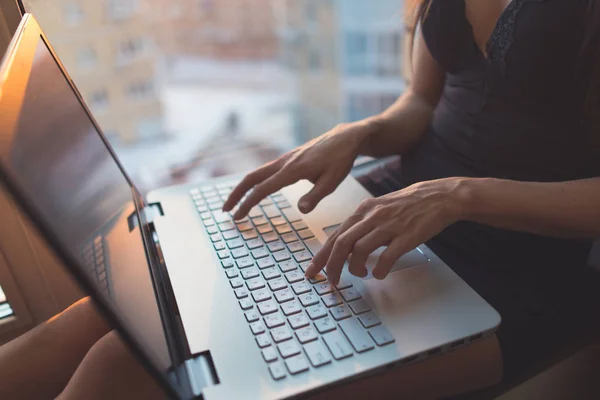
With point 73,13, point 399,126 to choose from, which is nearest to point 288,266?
point 399,126

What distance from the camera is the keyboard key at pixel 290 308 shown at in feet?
1.91

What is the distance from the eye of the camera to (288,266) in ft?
2.18

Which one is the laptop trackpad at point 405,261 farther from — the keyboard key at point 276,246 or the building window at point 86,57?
the building window at point 86,57

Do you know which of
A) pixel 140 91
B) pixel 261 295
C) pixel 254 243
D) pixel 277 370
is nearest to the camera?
pixel 277 370

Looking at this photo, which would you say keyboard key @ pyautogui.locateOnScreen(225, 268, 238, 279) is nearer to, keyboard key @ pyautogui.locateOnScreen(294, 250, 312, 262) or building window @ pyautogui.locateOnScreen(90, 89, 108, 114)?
keyboard key @ pyautogui.locateOnScreen(294, 250, 312, 262)

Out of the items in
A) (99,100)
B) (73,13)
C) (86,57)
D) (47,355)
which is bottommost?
(47,355)

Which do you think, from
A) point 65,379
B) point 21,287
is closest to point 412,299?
point 65,379

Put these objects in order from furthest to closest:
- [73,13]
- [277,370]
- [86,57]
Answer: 1. [86,57]
2. [73,13]
3. [277,370]

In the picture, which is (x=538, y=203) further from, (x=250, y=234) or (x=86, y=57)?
(x=86, y=57)

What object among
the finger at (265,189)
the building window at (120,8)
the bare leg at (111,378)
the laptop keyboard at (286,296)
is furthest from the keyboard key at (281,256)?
the building window at (120,8)

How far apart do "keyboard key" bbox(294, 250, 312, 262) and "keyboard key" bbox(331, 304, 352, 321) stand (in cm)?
11

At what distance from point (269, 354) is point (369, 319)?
12 cm

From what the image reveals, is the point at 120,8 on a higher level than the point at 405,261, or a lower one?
higher

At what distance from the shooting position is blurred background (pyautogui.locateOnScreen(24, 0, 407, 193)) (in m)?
1.33
